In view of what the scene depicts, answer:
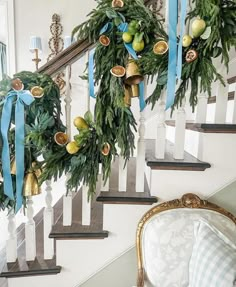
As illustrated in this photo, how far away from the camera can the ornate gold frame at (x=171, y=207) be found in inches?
45.9

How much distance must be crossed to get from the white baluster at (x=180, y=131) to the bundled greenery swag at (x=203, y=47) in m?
0.10

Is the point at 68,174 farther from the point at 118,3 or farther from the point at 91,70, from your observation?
the point at 118,3

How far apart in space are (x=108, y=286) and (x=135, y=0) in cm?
147

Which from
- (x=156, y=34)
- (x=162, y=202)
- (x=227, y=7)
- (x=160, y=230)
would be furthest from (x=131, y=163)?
(x=227, y=7)

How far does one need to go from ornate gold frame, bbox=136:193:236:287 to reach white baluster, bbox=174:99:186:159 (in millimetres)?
218

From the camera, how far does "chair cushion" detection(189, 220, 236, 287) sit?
34.4 inches

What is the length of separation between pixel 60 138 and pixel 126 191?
45 cm

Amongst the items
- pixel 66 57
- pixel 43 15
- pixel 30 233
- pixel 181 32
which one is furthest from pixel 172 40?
pixel 43 15

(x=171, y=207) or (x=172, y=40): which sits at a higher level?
(x=172, y=40)

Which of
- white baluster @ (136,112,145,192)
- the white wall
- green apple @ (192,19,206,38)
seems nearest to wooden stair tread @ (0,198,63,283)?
white baluster @ (136,112,145,192)

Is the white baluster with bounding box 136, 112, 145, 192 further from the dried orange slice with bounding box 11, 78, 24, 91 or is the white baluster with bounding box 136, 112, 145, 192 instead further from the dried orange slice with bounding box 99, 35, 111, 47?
the dried orange slice with bounding box 11, 78, 24, 91

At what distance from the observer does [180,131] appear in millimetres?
1177

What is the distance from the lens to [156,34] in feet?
3.34

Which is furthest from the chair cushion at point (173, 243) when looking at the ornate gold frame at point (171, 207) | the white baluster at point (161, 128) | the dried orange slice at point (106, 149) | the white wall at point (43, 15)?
the white wall at point (43, 15)
